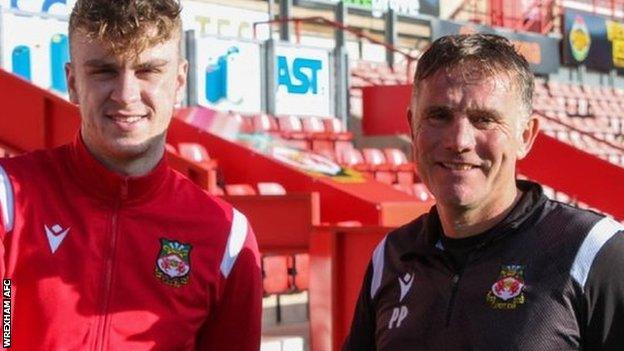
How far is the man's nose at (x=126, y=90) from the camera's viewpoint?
2.24 m

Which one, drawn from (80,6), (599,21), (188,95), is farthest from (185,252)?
(599,21)

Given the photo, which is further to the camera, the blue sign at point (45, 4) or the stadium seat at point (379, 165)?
the stadium seat at point (379, 165)

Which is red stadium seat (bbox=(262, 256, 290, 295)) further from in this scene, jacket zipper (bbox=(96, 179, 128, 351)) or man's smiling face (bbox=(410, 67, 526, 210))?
man's smiling face (bbox=(410, 67, 526, 210))

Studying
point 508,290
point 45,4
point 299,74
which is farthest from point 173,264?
point 299,74

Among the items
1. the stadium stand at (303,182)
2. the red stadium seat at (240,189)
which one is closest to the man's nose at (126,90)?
the stadium stand at (303,182)

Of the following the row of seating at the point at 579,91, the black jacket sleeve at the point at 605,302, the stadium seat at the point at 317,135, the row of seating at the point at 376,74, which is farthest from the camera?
the row of seating at the point at 579,91

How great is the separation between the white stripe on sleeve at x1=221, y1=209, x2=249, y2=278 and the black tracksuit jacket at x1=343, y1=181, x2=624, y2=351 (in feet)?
1.20

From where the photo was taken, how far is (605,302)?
1.91 metres

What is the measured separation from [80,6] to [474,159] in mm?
865

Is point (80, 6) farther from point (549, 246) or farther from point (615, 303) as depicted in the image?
point (615, 303)

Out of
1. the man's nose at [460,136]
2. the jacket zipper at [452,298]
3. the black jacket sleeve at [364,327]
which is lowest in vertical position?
the black jacket sleeve at [364,327]

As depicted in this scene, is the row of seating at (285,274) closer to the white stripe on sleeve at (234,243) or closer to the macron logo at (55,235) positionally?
the white stripe on sleeve at (234,243)

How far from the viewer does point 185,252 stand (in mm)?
2359

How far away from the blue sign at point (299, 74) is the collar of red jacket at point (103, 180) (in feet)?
35.3
